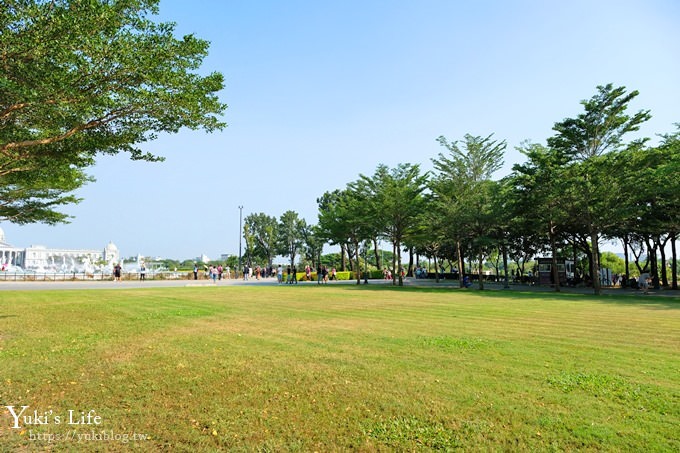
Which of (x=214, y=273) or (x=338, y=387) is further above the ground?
(x=214, y=273)

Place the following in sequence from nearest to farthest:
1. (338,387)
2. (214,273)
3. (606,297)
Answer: (338,387) < (606,297) < (214,273)

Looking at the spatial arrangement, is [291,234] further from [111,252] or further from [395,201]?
[111,252]

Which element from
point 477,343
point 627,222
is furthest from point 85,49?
point 627,222

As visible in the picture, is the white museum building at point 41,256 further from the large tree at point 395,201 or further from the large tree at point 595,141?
the large tree at point 595,141

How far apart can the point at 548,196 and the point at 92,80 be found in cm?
2383

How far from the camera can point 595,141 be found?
25.4 m

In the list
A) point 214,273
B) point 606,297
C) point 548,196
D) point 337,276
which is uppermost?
point 548,196

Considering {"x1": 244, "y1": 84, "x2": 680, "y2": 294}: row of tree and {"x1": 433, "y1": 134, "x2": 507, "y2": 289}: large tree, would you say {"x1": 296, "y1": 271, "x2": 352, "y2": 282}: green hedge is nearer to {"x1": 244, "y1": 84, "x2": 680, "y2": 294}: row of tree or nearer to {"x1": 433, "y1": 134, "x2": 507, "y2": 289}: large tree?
{"x1": 244, "y1": 84, "x2": 680, "y2": 294}: row of tree

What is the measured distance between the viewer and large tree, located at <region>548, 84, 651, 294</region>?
2336cm

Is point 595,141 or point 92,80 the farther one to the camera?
point 595,141

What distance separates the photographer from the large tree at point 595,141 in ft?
76.6

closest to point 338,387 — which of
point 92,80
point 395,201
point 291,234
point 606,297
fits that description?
point 92,80

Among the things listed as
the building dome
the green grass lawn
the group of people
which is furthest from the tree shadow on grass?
the building dome

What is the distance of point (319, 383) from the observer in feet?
18.0
